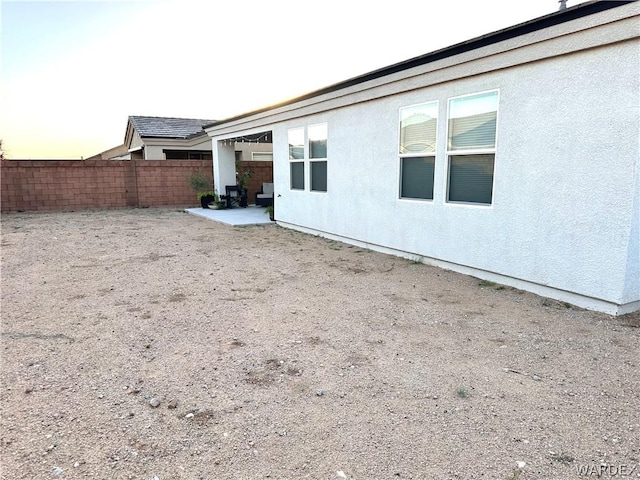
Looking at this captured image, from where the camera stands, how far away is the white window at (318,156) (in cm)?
899

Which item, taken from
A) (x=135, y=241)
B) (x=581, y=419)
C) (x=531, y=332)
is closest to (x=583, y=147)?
(x=531, y=332)

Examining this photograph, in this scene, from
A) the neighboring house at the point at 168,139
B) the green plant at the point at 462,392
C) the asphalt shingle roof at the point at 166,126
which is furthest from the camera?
Answer: the asphalt shingle roof at the point at 166,126

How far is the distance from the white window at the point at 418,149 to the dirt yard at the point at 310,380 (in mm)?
1673

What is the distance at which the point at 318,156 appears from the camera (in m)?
9.25

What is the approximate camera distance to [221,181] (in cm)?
1555

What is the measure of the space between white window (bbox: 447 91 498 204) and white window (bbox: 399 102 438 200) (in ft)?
1.24

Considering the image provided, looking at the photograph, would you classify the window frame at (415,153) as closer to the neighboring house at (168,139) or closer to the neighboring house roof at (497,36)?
the neighboring house roof at (497,36)

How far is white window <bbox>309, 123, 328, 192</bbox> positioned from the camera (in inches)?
354

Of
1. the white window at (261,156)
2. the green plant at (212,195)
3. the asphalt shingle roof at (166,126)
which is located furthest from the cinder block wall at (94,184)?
the white window at (261,156)

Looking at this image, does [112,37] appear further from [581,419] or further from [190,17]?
[581,419]

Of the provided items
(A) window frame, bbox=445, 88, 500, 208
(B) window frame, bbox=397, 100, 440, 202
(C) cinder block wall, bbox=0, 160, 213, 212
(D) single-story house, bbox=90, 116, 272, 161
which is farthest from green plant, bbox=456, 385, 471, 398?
(C) cinder block wall, bbox=0, 160, 213, 212

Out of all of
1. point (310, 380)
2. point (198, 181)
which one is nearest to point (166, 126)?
point (198, 181)

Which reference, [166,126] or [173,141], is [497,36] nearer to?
[173,141]

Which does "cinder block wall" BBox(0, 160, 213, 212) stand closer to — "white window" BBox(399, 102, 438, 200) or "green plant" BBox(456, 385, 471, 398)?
"white window" BBox(399, 102, 438, 200)
